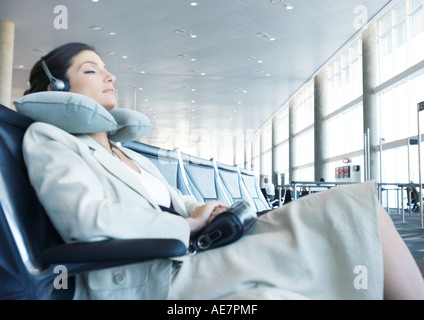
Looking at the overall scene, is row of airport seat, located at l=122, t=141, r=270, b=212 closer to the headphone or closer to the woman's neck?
the woman's neck

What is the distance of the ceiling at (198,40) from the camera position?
1044 centimetres

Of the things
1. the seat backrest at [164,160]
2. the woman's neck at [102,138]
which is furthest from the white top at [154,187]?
the seat backrest at [164,160]

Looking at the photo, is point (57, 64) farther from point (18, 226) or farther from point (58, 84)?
point (18, 226)

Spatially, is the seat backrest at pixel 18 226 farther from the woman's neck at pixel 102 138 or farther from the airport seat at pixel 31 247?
the woman's neck at pixel 102 138

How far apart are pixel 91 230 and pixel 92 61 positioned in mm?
765

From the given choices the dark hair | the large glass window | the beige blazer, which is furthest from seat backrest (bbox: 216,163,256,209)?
the large glass window

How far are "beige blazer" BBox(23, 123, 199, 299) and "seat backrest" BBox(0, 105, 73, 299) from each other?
4 centimetres

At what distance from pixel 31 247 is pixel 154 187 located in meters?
0.61

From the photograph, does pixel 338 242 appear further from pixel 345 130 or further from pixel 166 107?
pixel 166 107

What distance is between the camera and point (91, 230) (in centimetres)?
97

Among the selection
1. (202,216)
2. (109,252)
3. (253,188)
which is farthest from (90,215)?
(253,188)

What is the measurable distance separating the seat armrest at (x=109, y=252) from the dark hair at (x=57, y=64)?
0.78m

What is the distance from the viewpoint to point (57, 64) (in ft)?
4.82

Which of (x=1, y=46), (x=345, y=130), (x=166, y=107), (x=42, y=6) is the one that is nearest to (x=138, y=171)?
(x=42, y=6)
